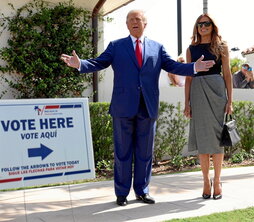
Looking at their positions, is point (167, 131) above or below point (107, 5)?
below

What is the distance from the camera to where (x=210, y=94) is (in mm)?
4695

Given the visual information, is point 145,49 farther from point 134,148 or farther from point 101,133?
point 101,133

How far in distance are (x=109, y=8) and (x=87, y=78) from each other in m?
2.09

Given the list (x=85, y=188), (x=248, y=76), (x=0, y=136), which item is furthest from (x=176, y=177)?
(x=248, y=76)

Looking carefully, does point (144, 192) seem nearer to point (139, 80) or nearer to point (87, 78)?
point (139, 80)

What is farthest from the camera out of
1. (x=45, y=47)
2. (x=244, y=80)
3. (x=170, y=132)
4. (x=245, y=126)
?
(x=244, y=80)

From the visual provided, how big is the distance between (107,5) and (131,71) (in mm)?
6300

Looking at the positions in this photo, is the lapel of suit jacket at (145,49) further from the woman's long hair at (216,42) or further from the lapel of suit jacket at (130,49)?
the woman's long hair at (216,42)

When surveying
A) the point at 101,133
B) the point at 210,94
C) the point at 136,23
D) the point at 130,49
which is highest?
the point at 136,23

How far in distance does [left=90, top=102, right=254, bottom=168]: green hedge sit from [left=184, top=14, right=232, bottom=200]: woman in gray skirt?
2.73 m

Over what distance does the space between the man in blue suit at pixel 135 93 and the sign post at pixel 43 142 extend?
790mm

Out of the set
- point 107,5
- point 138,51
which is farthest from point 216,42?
point 107,5

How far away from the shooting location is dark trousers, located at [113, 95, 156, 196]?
4.49m

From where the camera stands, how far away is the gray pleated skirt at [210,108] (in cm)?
470
